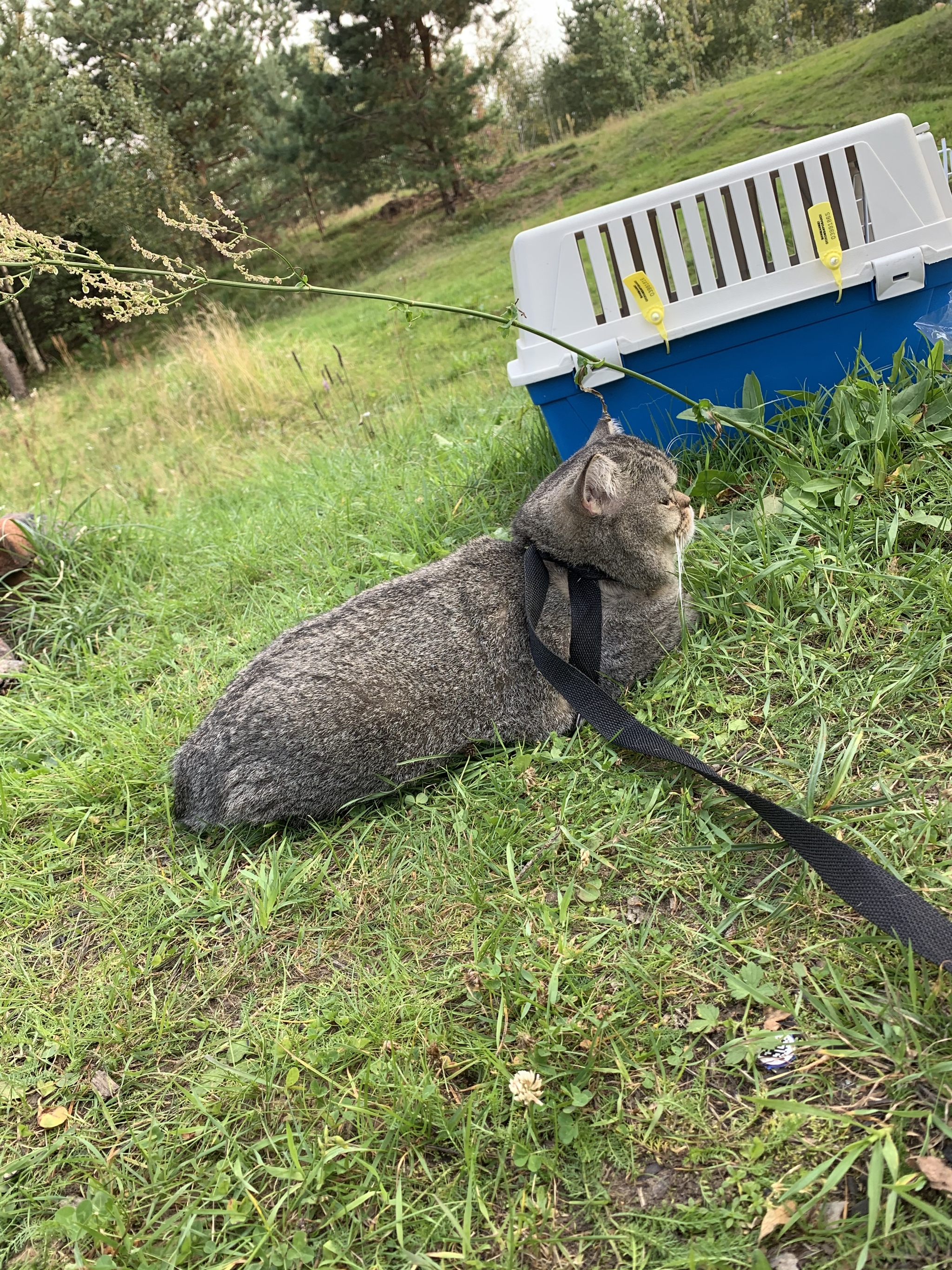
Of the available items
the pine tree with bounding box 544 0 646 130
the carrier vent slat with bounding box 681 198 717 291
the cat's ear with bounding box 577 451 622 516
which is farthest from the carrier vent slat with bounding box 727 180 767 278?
the pine tree with bounding box 544 0 646 130

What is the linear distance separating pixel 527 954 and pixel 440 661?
1063 mm

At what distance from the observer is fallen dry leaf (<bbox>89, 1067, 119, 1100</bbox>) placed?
2.03 m

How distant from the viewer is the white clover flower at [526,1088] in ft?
5.37

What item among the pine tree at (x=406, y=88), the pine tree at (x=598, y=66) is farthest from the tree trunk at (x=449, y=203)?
the pine tree at (x=598, y=66)

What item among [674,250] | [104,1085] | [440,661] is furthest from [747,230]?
[104,1085]

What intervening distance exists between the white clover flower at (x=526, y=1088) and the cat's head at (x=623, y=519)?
5.75 feet

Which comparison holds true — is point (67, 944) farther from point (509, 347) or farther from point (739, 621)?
point (509, 347)

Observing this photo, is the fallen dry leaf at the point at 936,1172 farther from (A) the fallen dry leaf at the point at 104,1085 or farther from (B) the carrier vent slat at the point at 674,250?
(B) the carrier vent slat at the point at 674,250

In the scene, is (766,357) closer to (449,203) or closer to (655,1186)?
(655,1186)

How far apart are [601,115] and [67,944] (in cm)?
3134

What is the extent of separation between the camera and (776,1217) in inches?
53.9

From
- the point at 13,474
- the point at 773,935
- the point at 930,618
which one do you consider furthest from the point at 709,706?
the point at 13,474

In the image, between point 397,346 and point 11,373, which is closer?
point 397,346

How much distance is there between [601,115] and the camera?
26.8 meters
